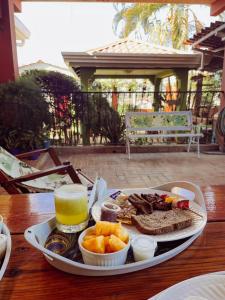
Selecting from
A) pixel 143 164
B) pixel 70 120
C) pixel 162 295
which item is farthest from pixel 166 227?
pixel 70 120

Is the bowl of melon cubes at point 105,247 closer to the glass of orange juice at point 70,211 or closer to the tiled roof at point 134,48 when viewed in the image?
the glass of orange juice at point 70,211

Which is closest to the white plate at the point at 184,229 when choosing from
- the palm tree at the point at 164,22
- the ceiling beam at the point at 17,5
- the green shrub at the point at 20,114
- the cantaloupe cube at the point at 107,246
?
the cantaloupe cube at the point at 107,246

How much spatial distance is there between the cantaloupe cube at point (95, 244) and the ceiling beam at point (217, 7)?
5.69 meters

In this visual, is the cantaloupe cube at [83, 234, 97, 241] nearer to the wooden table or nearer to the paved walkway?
the wooden table

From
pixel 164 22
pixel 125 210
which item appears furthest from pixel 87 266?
pixel 164 22

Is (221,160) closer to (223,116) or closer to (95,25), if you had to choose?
(223,116)

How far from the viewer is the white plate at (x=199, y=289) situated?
61 centimetres

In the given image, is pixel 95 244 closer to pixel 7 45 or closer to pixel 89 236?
pixel 89 236

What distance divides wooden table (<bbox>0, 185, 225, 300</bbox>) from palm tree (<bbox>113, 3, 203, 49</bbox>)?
470 inches

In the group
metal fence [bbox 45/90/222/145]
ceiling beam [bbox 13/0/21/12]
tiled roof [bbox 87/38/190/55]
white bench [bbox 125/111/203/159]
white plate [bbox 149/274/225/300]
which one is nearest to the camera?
white plate [bbox 149/274/225/300]

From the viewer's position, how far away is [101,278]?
687 mm

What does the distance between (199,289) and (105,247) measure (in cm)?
28

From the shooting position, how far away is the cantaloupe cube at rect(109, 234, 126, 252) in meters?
0.72

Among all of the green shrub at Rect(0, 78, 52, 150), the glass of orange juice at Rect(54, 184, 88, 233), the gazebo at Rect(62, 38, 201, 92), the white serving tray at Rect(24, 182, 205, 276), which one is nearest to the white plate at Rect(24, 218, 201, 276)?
the white serving tray at Rect(24, 182, 205, 276)
